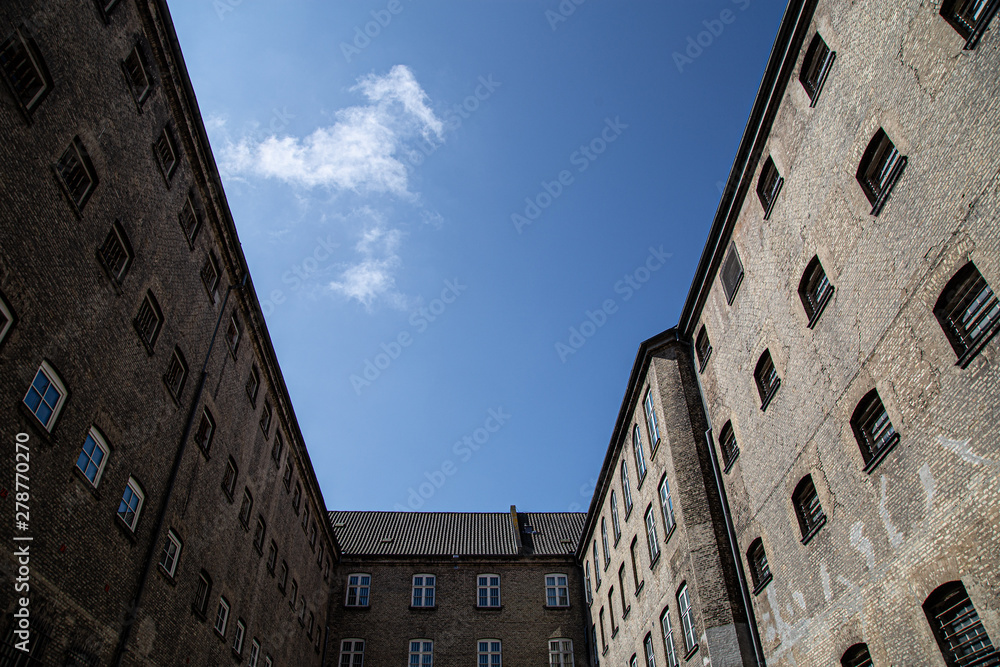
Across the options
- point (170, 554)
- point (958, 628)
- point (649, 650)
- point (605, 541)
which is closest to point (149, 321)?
point (170, 554)

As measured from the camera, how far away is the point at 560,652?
1347 inches

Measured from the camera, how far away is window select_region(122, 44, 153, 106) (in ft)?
48.9

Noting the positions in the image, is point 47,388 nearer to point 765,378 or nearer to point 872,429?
point 872,429

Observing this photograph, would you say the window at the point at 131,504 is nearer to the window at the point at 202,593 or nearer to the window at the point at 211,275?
the window at the point at 202,593

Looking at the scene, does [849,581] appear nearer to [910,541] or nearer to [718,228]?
[910,541]

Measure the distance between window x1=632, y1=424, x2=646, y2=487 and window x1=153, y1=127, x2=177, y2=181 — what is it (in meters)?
18.1

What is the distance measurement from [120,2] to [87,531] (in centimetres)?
1087

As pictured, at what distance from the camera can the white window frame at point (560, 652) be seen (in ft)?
111

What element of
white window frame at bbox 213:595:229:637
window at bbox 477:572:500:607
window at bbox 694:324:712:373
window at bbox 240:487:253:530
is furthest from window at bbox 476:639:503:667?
window at bbox 694:324:712:373

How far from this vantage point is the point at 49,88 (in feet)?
39.3

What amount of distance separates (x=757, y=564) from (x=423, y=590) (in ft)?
72.4

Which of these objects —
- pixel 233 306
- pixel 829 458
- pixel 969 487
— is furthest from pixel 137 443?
pixel 969 487

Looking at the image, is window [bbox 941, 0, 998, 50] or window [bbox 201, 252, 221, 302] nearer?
window [bbox 941, 0, 998, 50]

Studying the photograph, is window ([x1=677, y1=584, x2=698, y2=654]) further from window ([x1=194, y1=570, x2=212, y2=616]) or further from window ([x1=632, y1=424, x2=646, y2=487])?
window ([x1=194, y1=570, x2=212, y2=616])
